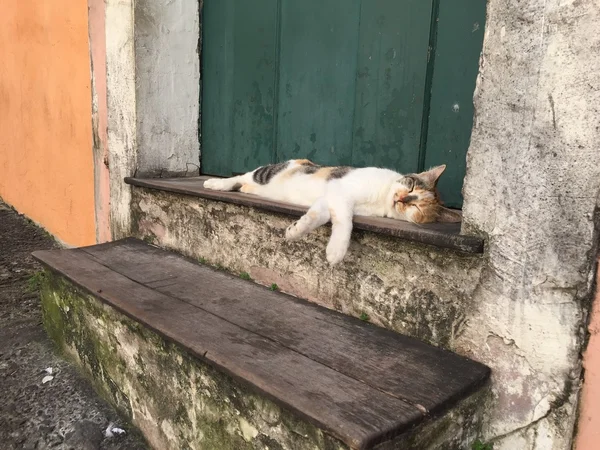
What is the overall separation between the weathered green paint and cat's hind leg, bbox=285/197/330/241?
24.0 inches

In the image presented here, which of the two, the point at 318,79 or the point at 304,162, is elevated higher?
→ the point at 318,79

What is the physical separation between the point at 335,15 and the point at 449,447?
2.03m

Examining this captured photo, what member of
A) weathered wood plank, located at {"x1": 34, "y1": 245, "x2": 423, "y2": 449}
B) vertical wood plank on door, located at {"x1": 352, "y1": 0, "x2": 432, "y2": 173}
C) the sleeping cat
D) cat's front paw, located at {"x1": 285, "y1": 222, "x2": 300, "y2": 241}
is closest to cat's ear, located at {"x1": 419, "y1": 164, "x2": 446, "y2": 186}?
the sleeping cat

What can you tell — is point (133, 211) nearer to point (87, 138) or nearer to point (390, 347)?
point (87, 138)

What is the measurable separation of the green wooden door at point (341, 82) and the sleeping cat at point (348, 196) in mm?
211

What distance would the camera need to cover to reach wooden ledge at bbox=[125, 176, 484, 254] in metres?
1.51

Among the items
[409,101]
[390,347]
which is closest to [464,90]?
[409,101]

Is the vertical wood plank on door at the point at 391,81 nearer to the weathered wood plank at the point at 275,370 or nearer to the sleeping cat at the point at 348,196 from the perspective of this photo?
the sleeping cat at the point at 348,196

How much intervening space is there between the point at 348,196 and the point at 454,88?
66 centimetres

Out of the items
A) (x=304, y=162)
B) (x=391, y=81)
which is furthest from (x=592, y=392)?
(x=304, y=162)

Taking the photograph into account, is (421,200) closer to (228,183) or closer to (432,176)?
(432,176)

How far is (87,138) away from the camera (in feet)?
12.3

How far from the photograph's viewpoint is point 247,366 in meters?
1.45

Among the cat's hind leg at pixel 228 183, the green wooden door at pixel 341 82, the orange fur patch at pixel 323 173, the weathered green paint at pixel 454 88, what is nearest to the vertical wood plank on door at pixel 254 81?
the green wooden door at pixel 341 82
